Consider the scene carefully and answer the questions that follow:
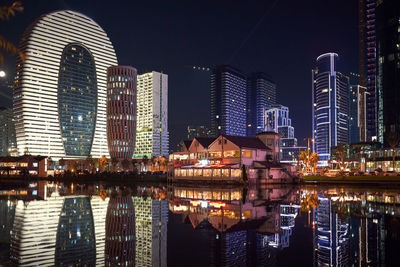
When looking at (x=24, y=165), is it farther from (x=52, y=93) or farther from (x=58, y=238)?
(x=58, y=238)

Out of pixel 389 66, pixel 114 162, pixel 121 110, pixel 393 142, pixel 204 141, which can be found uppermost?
pixel 389 66

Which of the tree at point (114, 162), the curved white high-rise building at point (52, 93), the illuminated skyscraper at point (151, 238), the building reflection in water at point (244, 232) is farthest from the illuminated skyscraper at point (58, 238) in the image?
the curved white high-rise building at point (52, 93)

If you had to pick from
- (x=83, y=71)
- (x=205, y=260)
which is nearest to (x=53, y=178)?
(x=205, y=260)

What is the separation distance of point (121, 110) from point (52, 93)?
4106 cm

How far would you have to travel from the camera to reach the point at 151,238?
16.8 meters

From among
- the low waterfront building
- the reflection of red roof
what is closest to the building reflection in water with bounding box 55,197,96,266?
the reflection of red roof

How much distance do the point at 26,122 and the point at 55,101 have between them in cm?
1823

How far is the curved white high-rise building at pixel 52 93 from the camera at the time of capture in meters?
177

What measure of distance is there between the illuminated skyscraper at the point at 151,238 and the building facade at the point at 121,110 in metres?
154

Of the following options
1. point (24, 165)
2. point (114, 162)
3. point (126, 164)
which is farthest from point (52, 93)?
point (126, 164)

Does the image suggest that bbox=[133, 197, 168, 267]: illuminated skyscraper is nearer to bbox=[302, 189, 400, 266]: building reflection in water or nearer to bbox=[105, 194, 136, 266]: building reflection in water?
bbox=[105, 194, 136, 266]: building reflection in water

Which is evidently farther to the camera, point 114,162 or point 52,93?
point 52,93

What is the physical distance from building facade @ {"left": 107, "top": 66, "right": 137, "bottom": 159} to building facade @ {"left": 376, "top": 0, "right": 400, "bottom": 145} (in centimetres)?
11289

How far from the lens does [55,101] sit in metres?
185
